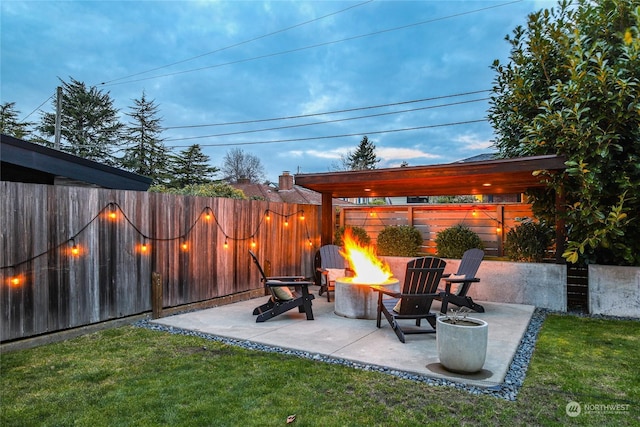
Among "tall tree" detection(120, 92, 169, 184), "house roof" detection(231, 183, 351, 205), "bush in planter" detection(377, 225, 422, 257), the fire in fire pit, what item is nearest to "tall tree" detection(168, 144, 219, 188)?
"tall tree" detection(120, 92, 169, 184)

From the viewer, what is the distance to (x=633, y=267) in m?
5.74

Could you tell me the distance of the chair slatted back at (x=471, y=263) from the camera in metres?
6.22

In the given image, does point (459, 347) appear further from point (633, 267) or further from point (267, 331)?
point (633, 267)

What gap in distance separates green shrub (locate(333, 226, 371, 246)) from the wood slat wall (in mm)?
3353

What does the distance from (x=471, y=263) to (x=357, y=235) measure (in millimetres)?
4044

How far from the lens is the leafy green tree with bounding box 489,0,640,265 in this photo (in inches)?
208

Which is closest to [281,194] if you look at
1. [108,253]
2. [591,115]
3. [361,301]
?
[361,301]

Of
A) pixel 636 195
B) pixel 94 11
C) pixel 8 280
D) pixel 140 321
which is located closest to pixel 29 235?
pixel 8 280

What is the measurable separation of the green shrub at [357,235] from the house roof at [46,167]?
521 centimetres

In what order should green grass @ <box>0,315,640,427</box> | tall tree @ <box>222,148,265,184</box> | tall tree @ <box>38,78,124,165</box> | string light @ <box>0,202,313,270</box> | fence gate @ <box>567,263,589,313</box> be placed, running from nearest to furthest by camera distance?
green grass @ <box>0,315,640,427</box> → string light @ <box>0,202,313,270</box> → fence gate @ <box>567,263,589,313</box> → tall tree @ <box>38,78,124,165</box> → tall tree @ <box>222,148,265,184</box>

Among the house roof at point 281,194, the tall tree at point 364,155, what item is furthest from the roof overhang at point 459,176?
the tall tree at point 364,155

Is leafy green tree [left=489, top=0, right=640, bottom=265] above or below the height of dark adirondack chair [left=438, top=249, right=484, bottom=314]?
above

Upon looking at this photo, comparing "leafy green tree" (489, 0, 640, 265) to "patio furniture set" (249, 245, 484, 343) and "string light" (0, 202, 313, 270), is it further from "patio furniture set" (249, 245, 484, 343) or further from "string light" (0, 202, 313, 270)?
"string light" (0, 202, 313, 270)

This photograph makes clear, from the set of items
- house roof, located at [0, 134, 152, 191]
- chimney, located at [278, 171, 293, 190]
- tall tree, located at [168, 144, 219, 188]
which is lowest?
house roof, located at [0, 134, 152, 191]
